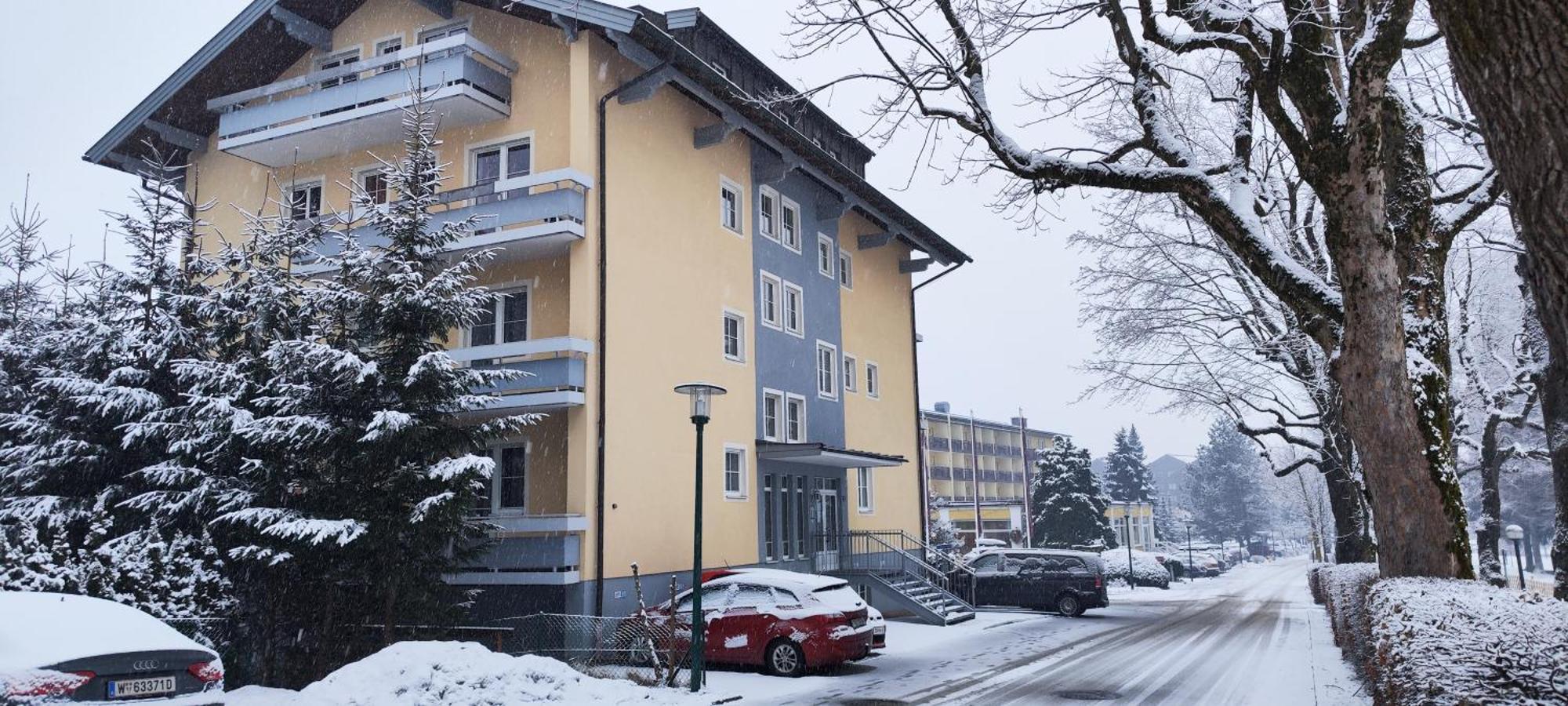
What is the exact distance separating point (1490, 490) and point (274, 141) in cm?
2727

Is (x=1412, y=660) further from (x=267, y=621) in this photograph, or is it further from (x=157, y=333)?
(x=157, y=333)

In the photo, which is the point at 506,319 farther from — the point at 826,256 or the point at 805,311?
the point at 826,256

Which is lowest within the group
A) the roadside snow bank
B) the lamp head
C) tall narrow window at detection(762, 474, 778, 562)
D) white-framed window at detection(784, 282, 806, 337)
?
the roadside snow bank

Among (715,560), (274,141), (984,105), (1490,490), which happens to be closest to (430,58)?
(274,141)

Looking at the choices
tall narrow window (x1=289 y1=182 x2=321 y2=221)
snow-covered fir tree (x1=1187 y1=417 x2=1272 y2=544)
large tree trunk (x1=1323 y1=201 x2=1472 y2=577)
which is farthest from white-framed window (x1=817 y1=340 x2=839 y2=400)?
snow-covered fir tree (x1=1187 y1=417 x2=1272 y2=544)

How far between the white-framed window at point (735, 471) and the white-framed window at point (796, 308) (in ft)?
14.3

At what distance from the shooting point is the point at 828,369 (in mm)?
27594

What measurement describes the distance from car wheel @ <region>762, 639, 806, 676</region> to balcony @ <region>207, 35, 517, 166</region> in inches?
421

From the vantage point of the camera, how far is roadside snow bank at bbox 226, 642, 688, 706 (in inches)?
446

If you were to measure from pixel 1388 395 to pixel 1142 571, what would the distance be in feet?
119

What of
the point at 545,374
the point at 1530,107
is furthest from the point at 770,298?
the point at 1530,107

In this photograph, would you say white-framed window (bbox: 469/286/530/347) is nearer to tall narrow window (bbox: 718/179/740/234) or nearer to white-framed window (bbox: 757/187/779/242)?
tall narrow window (bbox: 718/179/740/234)

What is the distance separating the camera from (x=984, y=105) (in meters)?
10.0

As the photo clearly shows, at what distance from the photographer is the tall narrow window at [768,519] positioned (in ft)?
77.5
